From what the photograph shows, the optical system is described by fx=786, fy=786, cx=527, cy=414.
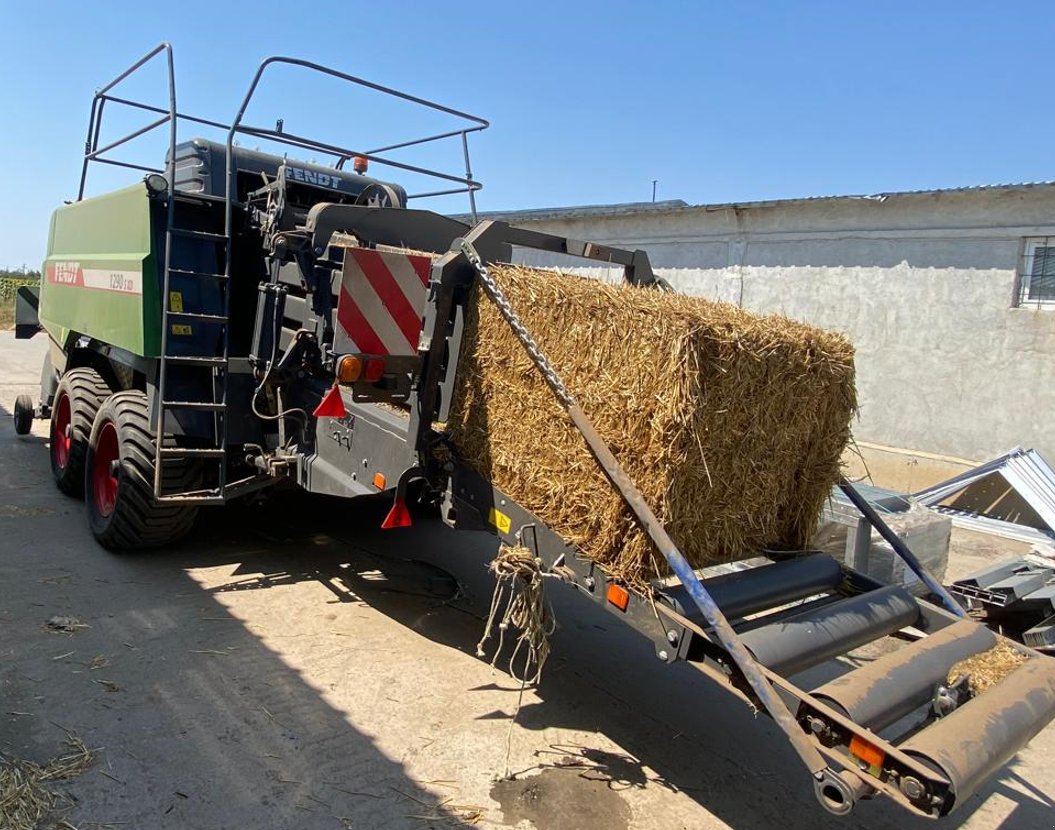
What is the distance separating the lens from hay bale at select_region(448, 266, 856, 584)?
298 cm

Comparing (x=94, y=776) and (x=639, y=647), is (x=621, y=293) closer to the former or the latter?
(x=639, y=647)

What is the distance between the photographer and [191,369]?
514 cm

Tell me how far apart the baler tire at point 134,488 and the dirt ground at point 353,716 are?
191 millimetres

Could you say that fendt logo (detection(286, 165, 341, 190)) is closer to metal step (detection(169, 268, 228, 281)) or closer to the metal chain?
metal step (detection(169, 268, 228, 281))

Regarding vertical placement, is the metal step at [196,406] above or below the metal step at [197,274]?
below

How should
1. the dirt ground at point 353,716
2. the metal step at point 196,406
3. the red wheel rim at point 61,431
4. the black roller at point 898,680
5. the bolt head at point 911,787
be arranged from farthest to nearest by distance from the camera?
1. the red wheel rim at point 61,431
2. the metal step at point 196,406
3. the dirt ground at point 353,716
4. the black roller at point 898,680
5. the bolt head at point 911,787

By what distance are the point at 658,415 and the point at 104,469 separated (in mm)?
4684

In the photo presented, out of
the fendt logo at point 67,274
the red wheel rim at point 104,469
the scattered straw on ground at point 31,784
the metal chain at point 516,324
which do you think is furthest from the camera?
the fendt logo at point 67,274

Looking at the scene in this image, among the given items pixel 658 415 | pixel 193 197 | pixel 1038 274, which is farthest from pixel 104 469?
pixel 1038 274

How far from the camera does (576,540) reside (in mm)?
3277

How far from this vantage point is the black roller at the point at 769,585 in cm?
314

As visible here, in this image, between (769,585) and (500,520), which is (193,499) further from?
(769,585)

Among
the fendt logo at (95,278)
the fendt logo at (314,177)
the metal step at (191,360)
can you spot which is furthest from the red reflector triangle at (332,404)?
the fendt logo at (314,177)

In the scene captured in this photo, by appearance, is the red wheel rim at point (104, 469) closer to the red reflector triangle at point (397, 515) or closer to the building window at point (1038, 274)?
the red reflector triangle at point (397, 515)
